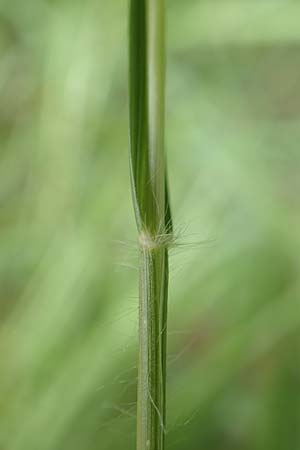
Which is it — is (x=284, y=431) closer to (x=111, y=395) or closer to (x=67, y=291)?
(x=111, y=395)

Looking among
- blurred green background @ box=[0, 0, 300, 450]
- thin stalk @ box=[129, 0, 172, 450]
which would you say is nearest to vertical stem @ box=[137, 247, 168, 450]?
thin stalk @ box=[129, 0, 172, 450]

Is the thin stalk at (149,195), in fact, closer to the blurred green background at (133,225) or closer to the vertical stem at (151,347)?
the vertical stem at (151,347)

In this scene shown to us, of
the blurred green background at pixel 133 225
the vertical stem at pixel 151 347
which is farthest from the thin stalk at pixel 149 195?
the blurred green background at pixel 133 225

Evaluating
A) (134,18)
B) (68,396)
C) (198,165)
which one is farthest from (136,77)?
(198,165)

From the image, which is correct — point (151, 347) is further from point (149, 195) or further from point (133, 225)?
point (133, 225)

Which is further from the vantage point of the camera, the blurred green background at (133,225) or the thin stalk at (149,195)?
the blurred green background at (133,225)
